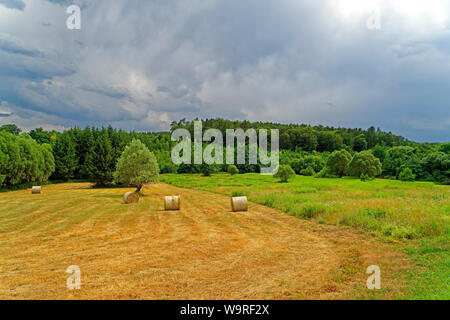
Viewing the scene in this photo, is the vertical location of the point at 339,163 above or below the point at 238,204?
above

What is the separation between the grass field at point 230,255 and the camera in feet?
26.0

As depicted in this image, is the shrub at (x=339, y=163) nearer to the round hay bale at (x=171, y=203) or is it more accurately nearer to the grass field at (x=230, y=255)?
the grass field at (x=230, y=255)

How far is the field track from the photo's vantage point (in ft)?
26.0

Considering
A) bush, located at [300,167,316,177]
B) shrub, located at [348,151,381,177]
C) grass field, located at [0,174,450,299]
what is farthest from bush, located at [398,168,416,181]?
grass field, located at [0,174,450,299]

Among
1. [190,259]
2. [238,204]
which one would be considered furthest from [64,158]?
[190,259]

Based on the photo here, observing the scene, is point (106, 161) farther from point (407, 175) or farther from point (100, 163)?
point (407, 175)

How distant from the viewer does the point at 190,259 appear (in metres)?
10.7

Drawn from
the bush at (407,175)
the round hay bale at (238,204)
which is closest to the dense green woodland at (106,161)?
the bush at (407,175)

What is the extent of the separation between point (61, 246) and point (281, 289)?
10534 millimetres

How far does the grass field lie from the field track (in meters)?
0.04

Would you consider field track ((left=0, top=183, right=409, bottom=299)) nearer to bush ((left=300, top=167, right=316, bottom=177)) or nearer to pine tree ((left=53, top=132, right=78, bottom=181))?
pine tree ((left=53, top=132, right=78, bottom=181))

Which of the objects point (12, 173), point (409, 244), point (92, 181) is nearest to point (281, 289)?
point (409, 244)

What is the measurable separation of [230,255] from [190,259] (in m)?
1.67

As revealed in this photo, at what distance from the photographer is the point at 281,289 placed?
26.1 ft
